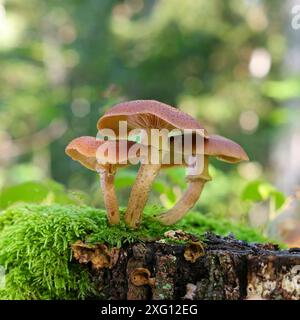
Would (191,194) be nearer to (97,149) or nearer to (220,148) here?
(220,148)

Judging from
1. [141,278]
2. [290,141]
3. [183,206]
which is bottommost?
[141,278]

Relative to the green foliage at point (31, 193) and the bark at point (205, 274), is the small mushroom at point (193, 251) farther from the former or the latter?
the green foliage at point (31, 193)

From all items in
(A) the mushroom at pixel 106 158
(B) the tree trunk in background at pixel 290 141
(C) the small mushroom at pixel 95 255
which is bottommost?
(C) the small mushroom at pixel 95 255

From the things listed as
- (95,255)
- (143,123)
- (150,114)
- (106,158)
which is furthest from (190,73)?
(95,255)

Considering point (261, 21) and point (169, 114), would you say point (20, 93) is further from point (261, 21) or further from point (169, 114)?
point (169, 114)

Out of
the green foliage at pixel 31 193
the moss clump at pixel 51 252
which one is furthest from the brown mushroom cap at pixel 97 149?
the green foliage at pixel 31 193

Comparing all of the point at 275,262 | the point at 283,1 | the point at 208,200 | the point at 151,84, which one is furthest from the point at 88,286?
the point at 283,1

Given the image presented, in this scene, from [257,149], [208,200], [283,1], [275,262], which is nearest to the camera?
[275,262]
